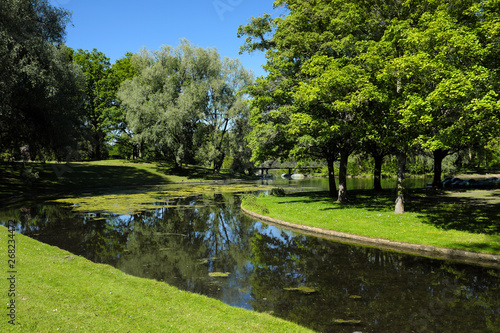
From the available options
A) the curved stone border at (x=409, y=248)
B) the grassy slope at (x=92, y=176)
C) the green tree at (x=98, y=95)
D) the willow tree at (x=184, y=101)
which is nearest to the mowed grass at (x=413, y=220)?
the curved stone border at (x=409, y=248)

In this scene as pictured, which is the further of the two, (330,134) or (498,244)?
(330,134)

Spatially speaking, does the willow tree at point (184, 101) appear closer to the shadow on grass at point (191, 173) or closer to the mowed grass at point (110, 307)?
the shadow on grass at point (191, 173)

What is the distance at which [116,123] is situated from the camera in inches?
2635

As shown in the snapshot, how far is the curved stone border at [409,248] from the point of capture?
11.6m

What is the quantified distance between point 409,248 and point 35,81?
32012mm

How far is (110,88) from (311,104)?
6147 cm

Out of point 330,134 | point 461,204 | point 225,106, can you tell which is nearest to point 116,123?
point 225,106

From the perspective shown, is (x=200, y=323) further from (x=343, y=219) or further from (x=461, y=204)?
(x=461, y=204)

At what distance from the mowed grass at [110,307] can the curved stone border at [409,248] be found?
876 cm

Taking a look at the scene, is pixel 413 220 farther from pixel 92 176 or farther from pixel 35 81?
pixel 92 176

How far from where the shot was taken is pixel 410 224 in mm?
16406

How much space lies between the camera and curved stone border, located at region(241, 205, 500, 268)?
38.0ft

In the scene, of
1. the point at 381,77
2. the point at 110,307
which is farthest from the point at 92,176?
the point at 110,307

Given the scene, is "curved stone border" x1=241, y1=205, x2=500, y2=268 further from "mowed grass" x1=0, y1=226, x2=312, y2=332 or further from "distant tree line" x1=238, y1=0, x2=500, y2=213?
"mowed grass" x1=0, y1=226, x2=312, y2=332
